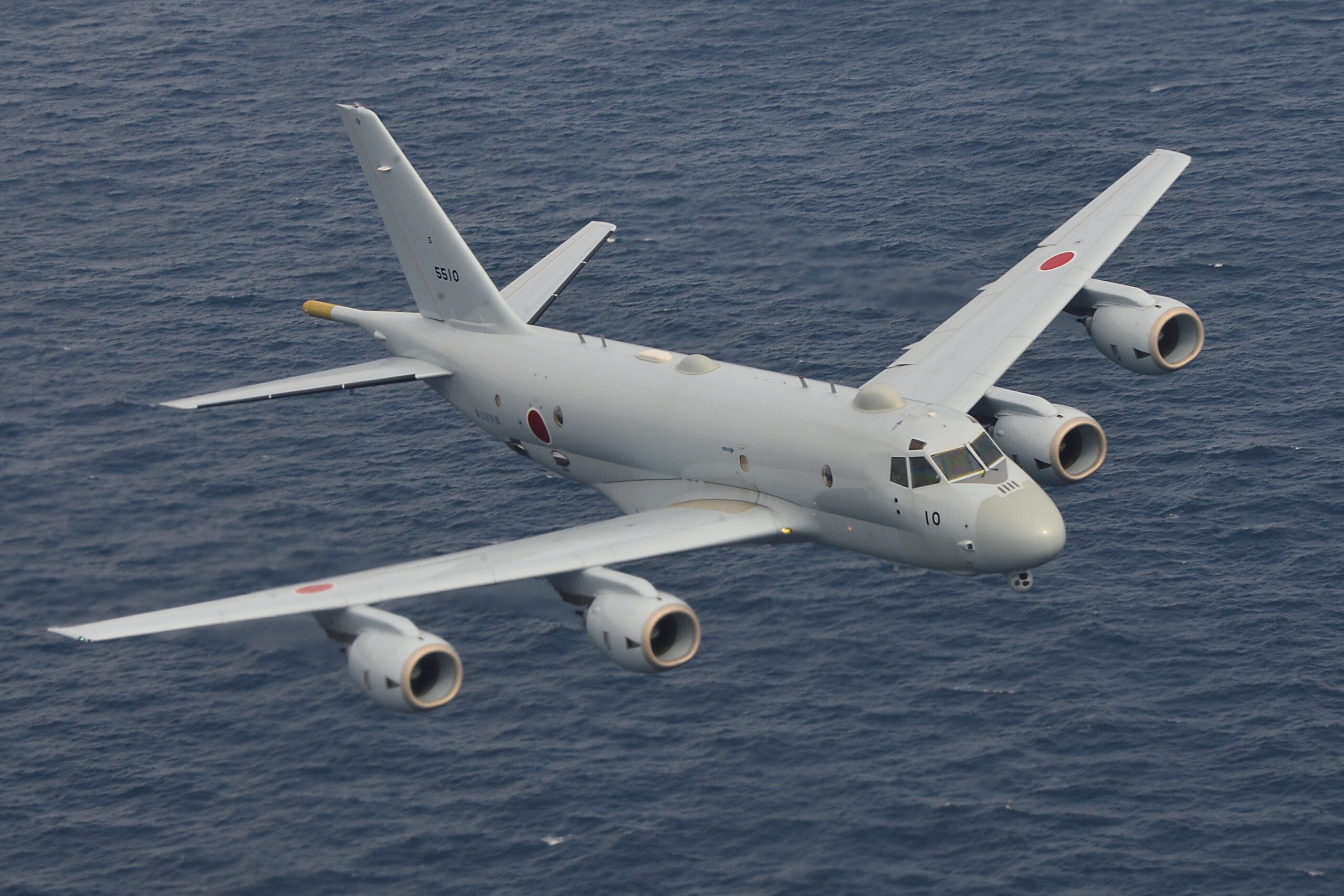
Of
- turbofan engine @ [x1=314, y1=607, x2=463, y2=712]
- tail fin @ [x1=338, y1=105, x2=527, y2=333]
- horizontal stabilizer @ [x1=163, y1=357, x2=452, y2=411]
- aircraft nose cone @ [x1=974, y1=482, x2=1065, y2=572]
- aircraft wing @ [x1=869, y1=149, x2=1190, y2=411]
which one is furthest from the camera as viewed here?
tail fin @ [x1=338, y1=105, x2=527, y2=333]

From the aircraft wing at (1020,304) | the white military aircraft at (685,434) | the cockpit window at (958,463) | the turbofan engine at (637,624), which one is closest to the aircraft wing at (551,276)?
the white military aircraft at (685,434)

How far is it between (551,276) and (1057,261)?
24526 millimetres

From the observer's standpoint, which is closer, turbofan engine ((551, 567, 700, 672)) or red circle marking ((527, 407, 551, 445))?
turbofan engine ((551, 567, 700, 672))

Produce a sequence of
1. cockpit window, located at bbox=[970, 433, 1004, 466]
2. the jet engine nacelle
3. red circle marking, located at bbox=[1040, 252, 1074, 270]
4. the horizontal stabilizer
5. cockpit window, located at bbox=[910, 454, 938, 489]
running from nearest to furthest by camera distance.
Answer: cockpit window, located at bbox=[910, 454, 938, 489]
cockpit window, located at bbox=[970, 433, 1004, 466]
the horizontal stabilizer
the jet engine nacelle
red circle marking, located at bbox=[1040, 252, 1074, 270]

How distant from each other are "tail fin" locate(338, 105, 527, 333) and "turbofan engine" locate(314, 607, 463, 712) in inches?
872

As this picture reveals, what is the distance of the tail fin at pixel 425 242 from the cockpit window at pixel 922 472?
23.2 metres

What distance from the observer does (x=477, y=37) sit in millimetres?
178125

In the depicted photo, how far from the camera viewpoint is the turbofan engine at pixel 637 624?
2482 inches

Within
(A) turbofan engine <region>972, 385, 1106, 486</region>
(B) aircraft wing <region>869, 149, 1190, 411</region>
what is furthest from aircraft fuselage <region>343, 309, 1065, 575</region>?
(B) aircraft wing <region>869, 149, 1190, 411</region>

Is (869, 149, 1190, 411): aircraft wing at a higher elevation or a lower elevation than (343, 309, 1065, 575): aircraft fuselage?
higher

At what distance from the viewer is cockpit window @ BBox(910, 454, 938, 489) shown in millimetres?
66250

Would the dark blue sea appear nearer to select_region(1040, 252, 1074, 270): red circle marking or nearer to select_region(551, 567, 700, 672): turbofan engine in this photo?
select_region(551, 567, 700, 672): turbofan engine

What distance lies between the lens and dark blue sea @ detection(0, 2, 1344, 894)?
99250 mm

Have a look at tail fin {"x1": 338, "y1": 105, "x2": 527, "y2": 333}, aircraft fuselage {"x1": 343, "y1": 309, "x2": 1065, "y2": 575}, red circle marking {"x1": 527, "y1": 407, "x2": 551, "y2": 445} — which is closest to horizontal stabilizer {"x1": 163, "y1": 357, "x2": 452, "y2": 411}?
aircraft fuselage {"x1": 343, "y1": 309, "x2": 1065, "y2": 575}
